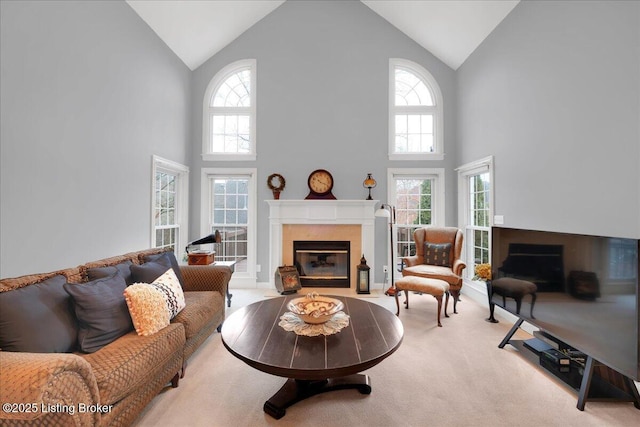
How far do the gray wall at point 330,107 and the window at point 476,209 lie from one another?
0.81ft

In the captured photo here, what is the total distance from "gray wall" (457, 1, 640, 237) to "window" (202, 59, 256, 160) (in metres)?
3.75

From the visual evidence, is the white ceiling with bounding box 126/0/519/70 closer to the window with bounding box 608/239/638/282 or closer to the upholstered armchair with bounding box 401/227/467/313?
the upholstered armchair with bounding box 401/227/467/313

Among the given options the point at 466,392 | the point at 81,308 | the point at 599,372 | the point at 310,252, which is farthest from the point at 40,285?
the point at 599,372

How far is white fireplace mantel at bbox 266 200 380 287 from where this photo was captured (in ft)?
15.4

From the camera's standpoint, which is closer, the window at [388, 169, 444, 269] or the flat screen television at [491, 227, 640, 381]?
the flat screen television at [491, 227, 640, 381]

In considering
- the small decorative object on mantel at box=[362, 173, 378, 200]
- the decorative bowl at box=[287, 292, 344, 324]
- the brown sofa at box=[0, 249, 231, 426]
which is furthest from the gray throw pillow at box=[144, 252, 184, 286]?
the small decorative object on mantel at box=[362, 173, 378, 200]

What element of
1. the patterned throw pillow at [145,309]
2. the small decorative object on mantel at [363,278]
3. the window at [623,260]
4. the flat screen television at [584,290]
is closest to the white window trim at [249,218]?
the small decorative object on mantel at [363,278]

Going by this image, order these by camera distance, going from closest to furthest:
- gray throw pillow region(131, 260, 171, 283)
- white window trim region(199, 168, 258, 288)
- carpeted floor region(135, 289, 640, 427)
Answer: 1. carpeted floor region(135, 289, 640, 427)
2. gray throw pillow region(131, 260, 171, 283)
3. white window trim region(199, 168, 258, 288)

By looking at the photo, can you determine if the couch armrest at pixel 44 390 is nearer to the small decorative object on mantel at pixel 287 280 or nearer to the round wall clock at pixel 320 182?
the small decorative object on mantel at pixel 287 280

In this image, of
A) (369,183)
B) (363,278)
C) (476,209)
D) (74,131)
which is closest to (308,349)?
(74,131)

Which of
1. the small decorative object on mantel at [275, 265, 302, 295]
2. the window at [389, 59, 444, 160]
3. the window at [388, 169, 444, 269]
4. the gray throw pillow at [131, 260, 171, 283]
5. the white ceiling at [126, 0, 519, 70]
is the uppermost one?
the white ceiling at [126, 0, 519, 70]

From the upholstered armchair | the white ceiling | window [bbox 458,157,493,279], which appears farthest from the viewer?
window [bbox 458,157,493,279]

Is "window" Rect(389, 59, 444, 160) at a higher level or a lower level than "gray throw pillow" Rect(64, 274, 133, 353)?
higher

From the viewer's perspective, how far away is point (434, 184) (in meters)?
4.95
